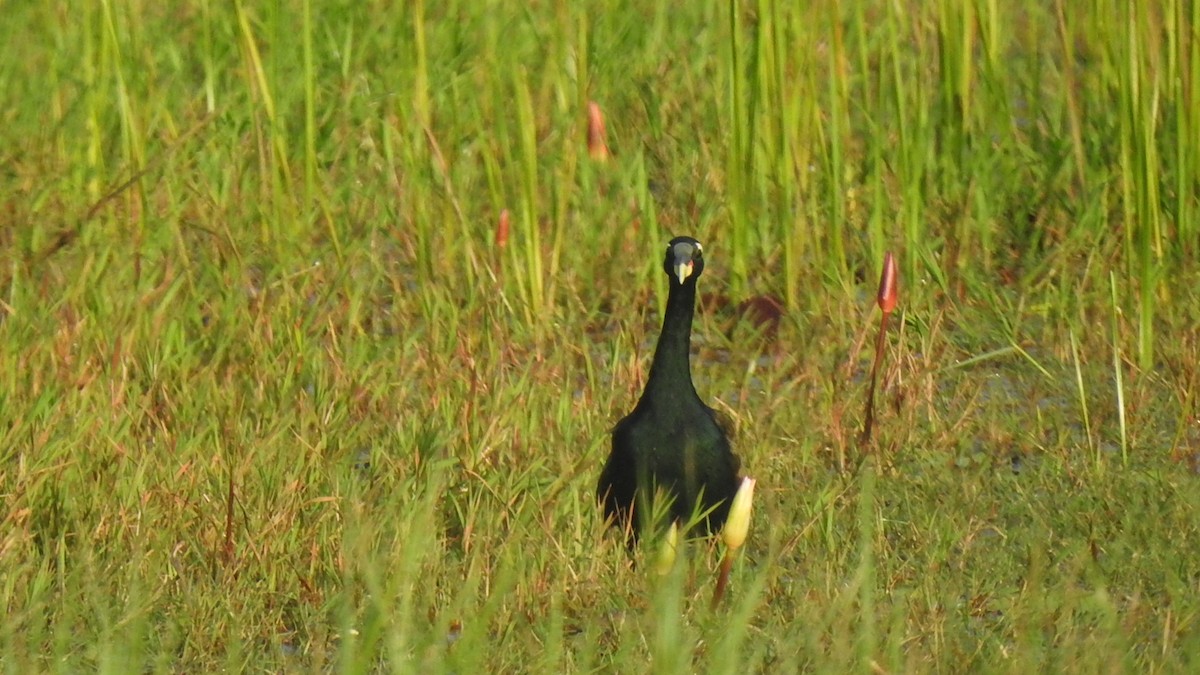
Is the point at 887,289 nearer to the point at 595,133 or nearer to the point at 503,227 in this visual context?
the point at 503,227

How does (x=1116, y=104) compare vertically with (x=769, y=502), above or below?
above

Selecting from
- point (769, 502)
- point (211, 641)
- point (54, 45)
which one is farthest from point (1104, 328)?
point (54, 45)

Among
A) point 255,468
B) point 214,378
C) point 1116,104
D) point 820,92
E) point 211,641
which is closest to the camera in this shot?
point 211,641

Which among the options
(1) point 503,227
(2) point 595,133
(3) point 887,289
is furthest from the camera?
(2) point 595,133

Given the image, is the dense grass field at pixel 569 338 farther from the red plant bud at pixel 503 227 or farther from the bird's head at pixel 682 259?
the bird's head at pixel 682 259

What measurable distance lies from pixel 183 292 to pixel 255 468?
101 centimetres

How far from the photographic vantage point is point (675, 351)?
3.25 metres

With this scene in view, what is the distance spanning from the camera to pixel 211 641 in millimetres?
2686

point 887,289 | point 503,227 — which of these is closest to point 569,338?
point 503,227

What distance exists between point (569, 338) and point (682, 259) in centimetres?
65

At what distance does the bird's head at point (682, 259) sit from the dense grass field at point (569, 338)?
1.03 ft

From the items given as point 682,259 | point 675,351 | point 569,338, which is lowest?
point 569,338

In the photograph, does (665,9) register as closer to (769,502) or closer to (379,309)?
(379,309)

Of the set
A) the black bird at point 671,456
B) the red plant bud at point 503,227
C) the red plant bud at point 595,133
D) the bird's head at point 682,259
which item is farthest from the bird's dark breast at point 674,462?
the red plant bud at point 595,133
